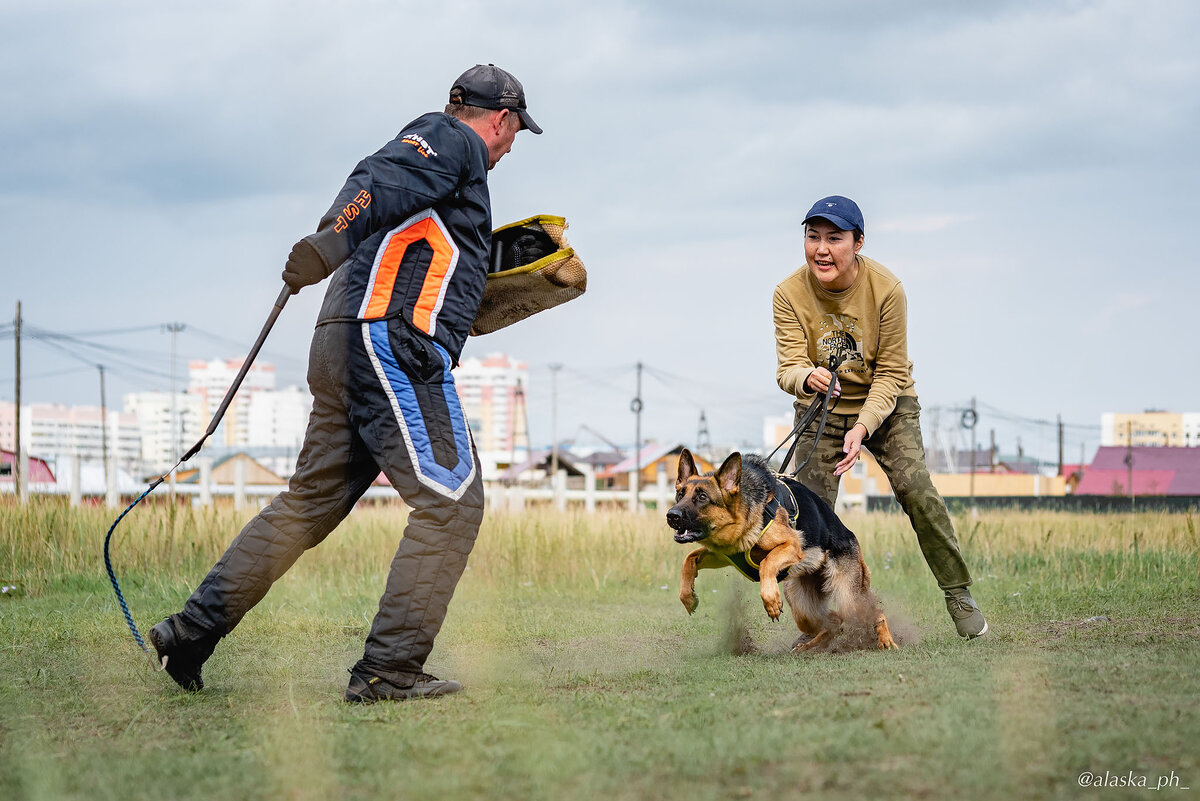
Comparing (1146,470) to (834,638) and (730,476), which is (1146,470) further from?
(730,476)

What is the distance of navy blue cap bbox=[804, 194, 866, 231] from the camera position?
5227mm

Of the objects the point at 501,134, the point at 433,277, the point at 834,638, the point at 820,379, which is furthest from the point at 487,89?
the point at 834,638

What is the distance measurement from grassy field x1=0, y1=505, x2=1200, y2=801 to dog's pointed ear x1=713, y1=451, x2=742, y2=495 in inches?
31.8

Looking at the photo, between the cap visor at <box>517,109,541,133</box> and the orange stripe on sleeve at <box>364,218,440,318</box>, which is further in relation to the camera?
the cap visor at <box>517,109,541,133</box>

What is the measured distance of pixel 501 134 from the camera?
167 inches

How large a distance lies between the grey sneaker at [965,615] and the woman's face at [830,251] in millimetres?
1733

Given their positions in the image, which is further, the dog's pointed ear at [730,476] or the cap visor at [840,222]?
the cap visor at [840,222]

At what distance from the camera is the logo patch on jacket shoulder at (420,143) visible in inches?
150

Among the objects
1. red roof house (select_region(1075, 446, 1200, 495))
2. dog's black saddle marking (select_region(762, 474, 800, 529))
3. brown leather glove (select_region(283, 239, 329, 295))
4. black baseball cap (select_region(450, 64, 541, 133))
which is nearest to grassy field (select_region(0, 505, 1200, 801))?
dog's black saddle marking (select_region(762, 474, 800, 529))

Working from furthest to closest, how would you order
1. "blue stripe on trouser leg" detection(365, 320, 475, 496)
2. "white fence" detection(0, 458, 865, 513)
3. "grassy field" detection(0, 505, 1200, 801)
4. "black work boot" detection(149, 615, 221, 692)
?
"white fence" detection(0, 458, 865, 513) → "black work boot" detection(149, 615, 221, 692) → "blue stripe on trouser leg" detection(365, 320, 475, 496) → "grassy field" detection(0, 505, 1200, 801)

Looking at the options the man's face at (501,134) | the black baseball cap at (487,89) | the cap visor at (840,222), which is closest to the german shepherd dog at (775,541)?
the cap visor at (840,222)

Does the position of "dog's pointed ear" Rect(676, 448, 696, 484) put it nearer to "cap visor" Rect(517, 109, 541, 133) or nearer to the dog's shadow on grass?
the dog's shadow on grass

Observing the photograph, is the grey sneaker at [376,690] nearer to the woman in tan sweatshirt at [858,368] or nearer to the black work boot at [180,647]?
the black work boot at [180,647]

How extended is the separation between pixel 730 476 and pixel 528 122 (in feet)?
6.17
